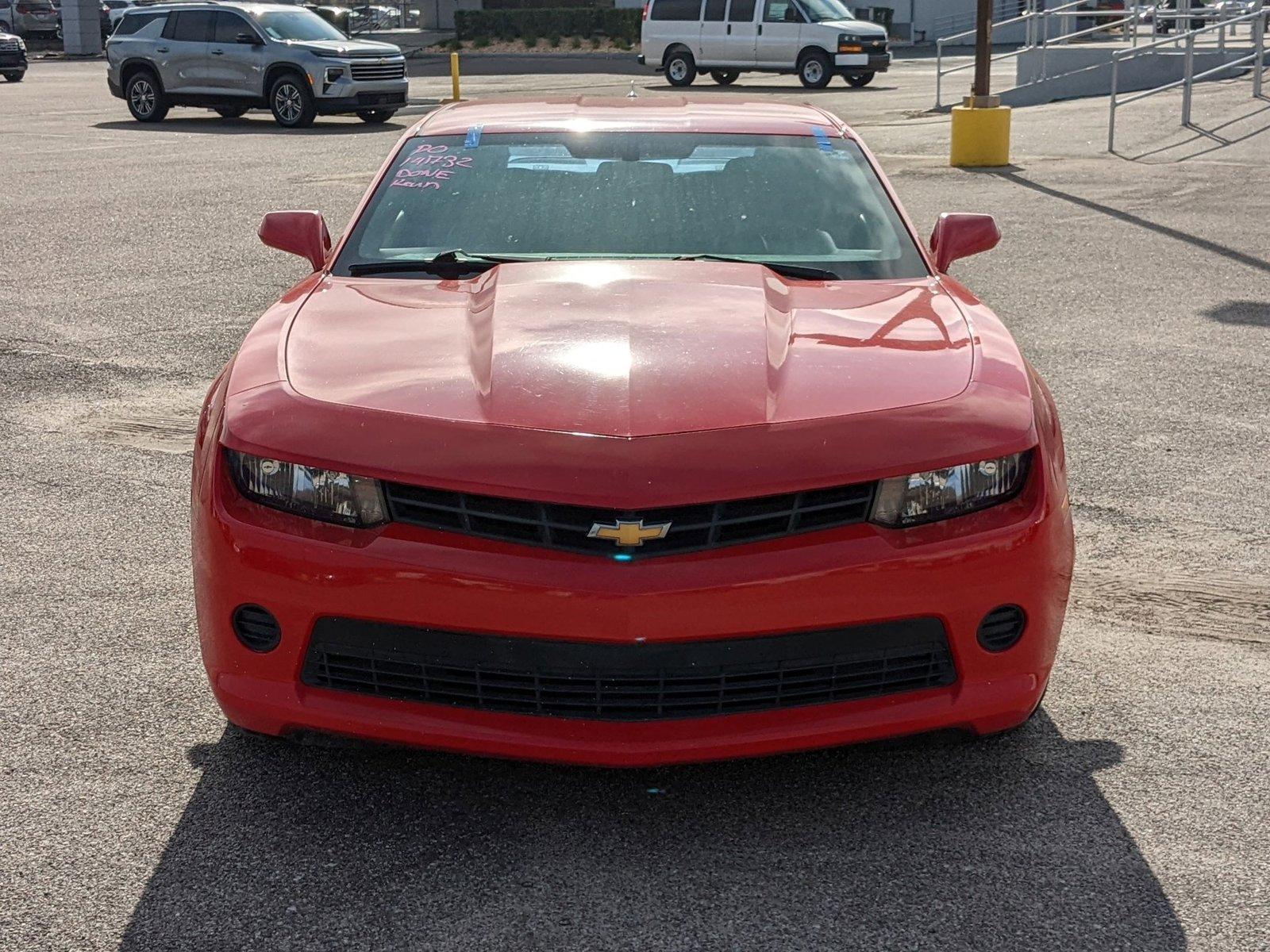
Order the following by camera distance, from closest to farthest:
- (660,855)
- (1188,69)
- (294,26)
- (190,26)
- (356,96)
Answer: (660,855) < (1188,69) < (356,96) < (190,26) < (294,26)

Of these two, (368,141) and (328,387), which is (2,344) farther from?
(368,141)

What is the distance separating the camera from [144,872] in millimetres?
3084

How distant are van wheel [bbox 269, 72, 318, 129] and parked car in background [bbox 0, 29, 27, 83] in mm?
Answer: 15520

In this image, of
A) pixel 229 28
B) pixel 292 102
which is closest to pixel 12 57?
pixel 229 28

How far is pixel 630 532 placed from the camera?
118 inches

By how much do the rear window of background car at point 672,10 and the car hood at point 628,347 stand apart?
3081cm

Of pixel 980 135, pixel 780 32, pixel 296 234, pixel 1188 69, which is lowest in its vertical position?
pixel 980 135

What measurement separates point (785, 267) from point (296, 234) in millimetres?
1485

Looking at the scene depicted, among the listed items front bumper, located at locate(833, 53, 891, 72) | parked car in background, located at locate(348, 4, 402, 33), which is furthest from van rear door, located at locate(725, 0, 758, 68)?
parked car in background, located at locate(348, 4, 402, 33)

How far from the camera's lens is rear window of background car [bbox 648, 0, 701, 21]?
33.7 m

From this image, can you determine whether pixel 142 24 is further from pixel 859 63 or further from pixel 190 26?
pixel 859 63

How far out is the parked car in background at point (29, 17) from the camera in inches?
1987

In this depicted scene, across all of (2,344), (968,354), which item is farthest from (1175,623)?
(2,344)

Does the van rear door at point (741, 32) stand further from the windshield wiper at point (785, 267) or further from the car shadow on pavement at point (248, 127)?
the windshield wiper at point (785, 267)
